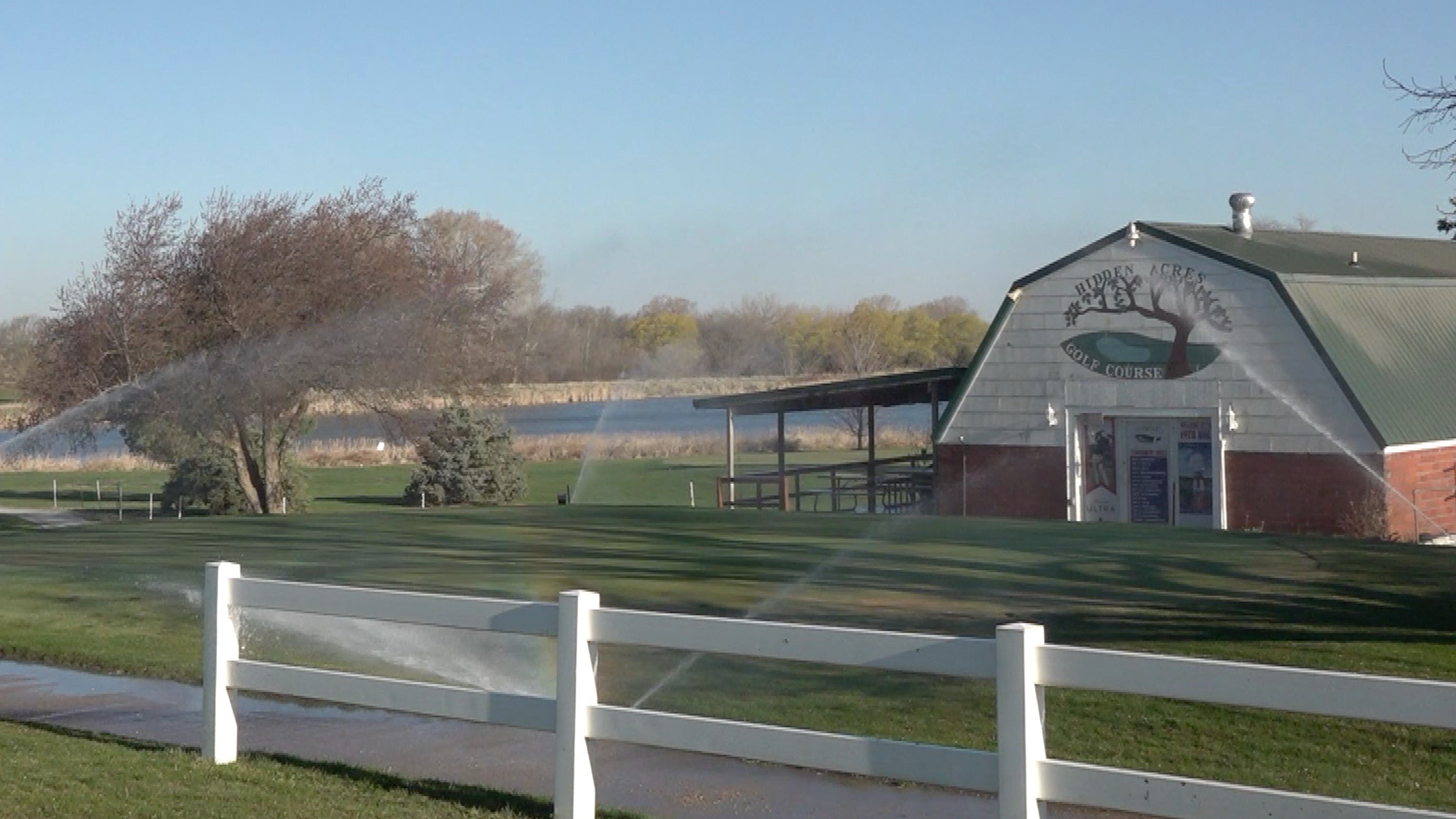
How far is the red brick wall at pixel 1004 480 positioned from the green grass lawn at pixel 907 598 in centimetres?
420

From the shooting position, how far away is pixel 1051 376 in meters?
30.0

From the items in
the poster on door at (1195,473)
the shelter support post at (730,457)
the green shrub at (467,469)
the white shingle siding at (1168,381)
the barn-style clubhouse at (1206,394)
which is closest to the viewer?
the barn-style clubhouse at (1206,394)

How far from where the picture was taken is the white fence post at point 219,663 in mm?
8820

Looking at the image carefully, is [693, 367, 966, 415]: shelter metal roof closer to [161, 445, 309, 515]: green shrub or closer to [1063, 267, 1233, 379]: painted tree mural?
[1063, 267, 1233, 379]: painted tree mural

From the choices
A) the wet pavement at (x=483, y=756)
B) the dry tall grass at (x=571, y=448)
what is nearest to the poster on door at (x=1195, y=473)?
the dry tall grass at (x=571, y=448)

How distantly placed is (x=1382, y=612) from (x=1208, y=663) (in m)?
8.44

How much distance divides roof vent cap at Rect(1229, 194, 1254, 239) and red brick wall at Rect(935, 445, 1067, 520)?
19.1 feet

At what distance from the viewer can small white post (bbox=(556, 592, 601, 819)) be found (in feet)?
24.6

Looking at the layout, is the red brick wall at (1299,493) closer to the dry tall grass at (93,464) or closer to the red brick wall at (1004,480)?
the red brick wall at (1004,480)

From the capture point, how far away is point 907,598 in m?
14.9

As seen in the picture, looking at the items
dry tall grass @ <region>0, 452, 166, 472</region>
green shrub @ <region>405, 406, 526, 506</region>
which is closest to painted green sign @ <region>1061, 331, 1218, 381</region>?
green shrub @ <region>405, 406, 526, 506</region>

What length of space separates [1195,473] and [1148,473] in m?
0.89

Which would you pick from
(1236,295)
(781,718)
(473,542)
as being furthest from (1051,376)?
(781,718)

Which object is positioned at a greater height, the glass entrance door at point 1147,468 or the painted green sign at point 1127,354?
the painted green sign at point 1127,354
